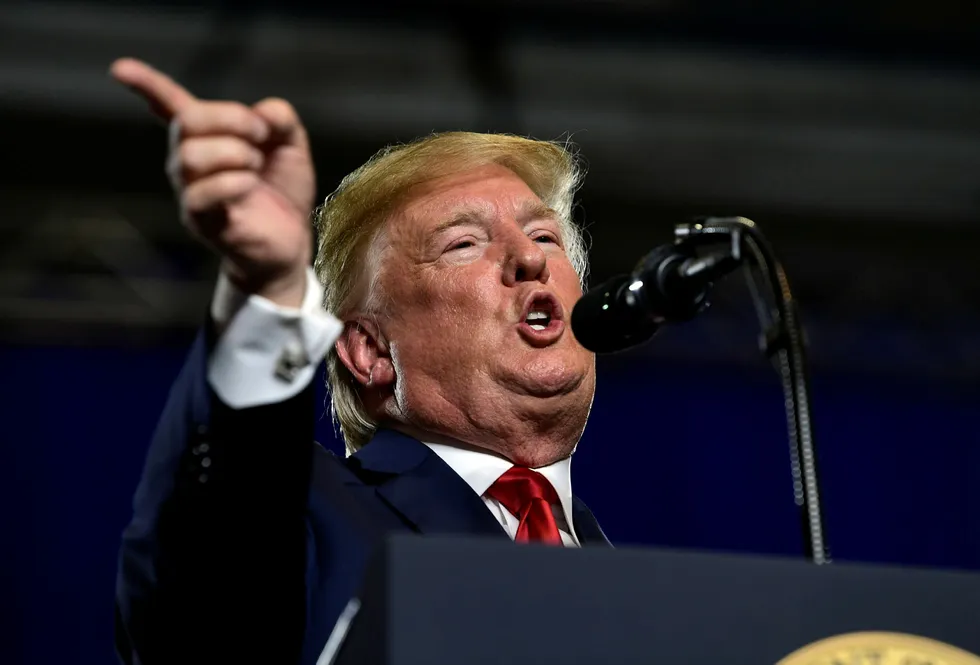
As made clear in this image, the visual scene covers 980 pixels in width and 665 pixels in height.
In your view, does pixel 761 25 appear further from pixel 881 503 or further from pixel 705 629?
pixel 705 629

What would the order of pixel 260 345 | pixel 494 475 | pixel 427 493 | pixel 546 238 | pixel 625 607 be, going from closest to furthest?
pixel 625 607, pixel 260 345, pixel 427 493, pixel 494 475, pixel 546 238

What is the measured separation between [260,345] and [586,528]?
2.67 ft

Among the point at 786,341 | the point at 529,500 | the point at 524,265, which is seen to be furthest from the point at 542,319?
the point at 786,341

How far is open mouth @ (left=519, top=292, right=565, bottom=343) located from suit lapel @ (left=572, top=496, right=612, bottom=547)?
0.23 meters

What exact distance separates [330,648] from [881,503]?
413cm

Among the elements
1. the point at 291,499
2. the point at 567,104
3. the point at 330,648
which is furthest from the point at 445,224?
the point at 567,104

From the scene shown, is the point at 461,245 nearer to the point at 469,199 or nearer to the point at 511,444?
the point at 469,199

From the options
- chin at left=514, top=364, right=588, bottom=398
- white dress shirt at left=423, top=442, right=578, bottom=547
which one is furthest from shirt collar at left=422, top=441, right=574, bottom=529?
chin at left=514, top=364, right=588, bottom=398

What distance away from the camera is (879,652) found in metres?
1.09

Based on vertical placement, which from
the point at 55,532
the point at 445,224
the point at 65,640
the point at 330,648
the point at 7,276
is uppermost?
the point at 445,224

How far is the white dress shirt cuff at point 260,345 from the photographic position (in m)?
1.26

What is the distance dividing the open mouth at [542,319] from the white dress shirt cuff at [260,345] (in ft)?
2.34

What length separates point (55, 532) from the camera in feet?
14.1

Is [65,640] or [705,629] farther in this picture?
[65,640]
